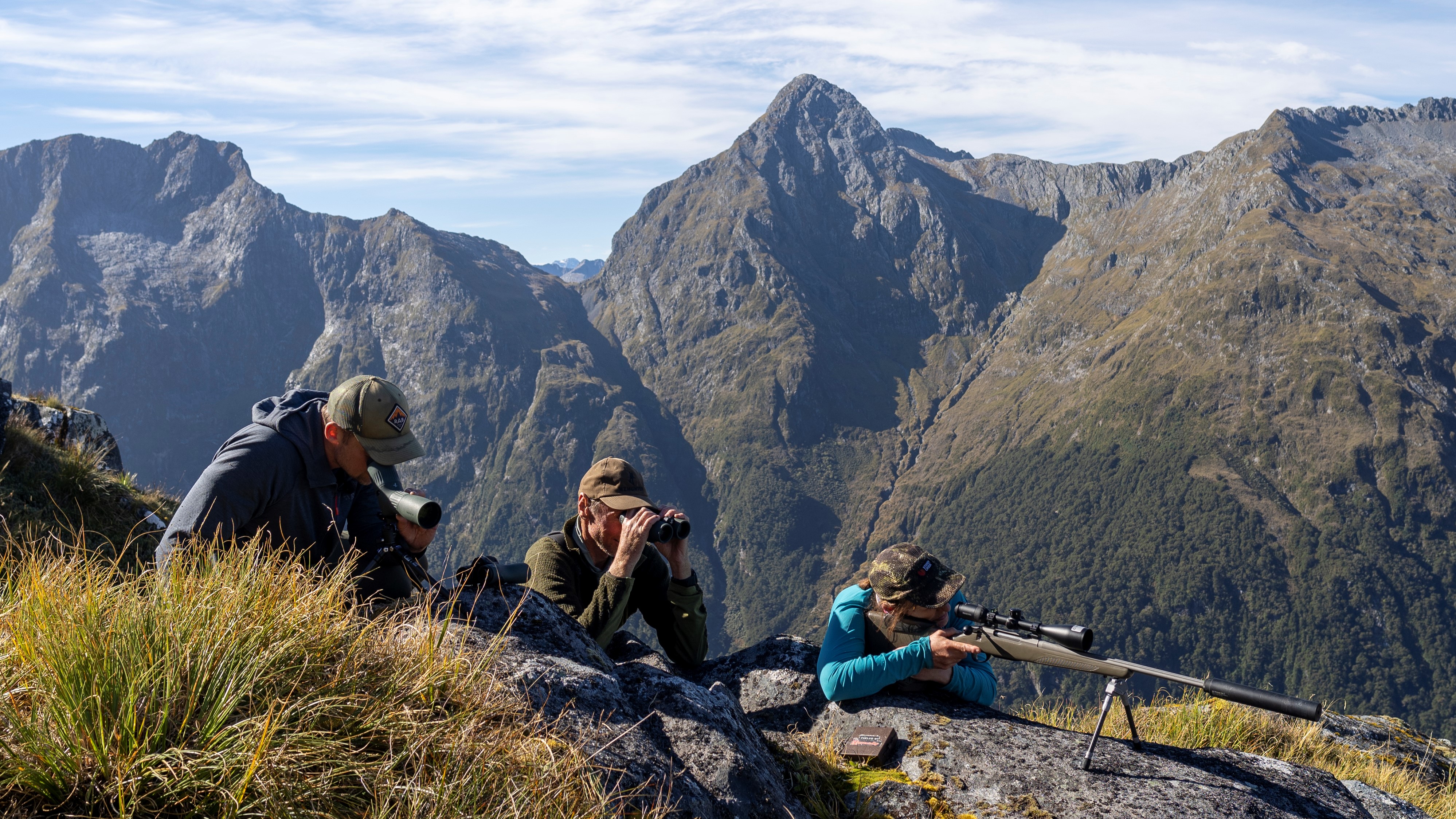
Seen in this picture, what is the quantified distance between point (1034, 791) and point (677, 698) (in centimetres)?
264

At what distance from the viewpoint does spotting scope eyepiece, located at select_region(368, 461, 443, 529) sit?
16.0 feet

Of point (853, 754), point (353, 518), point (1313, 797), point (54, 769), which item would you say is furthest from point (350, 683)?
point (1313, 797)

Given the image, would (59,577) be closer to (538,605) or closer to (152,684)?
(152,684)

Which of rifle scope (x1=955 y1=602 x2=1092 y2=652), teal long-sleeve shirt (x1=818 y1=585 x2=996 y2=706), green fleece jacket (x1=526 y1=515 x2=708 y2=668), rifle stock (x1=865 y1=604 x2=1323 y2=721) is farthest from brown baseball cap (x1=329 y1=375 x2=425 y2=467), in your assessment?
rifle scope (x1=955 y1=602 x2=1092 y2=652)

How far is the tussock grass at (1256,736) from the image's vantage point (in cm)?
963

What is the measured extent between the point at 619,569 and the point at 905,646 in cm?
255

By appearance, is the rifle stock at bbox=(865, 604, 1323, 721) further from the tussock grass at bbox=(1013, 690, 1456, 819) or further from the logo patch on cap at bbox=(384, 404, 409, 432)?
the logo patch on cap at bbox=(384, 404, 409, 432)

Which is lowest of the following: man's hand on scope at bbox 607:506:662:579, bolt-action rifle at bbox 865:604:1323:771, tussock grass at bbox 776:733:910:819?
tussock grass at bbox 776:733:910:819

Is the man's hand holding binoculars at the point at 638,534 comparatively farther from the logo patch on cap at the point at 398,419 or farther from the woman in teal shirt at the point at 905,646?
the logo patch on cap at the point at 398,419

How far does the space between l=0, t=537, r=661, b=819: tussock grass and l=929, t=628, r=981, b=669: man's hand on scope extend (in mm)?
3615

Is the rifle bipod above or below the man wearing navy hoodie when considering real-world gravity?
below

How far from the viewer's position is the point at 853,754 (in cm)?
636

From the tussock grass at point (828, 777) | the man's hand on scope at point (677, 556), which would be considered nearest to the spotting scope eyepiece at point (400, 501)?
the man's hand on scope at point (677, 556)

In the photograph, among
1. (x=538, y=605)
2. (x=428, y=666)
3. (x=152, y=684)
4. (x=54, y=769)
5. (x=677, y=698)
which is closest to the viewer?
(x=54, y=769)
